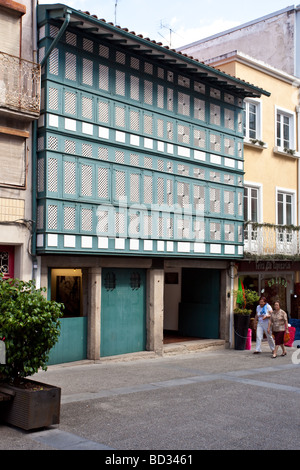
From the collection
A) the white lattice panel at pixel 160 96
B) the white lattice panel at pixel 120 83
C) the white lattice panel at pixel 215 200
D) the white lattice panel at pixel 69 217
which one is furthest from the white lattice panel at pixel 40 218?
the white lattice panel at pixel 215 200

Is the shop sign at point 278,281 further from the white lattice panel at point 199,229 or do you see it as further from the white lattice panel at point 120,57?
the white lattice panel at point 120,57

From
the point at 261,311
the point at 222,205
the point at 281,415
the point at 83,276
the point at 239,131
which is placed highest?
the point at 239,131

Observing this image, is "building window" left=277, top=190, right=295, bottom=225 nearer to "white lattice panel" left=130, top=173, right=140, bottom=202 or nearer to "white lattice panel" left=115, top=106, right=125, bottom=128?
"white lattice panel" left=130, top=173, right=140, bottom=202

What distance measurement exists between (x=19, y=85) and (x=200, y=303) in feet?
31.5

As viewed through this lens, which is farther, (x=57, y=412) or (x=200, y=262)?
(x=200, y=262)

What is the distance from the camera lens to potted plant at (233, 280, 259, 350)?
716 inches

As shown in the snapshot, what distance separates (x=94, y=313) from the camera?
14422 mm

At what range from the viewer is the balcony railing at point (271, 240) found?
19.1 metres

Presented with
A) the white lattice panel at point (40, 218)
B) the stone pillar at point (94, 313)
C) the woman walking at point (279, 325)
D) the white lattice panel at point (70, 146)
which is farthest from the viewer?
the woman walking at point (279, 325)

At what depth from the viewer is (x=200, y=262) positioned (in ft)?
58.1

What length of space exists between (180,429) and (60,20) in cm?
954

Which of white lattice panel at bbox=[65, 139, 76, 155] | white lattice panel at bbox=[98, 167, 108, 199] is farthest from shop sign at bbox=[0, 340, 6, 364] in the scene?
white lattice panel at bbox=[98, 167, 108, 199]
